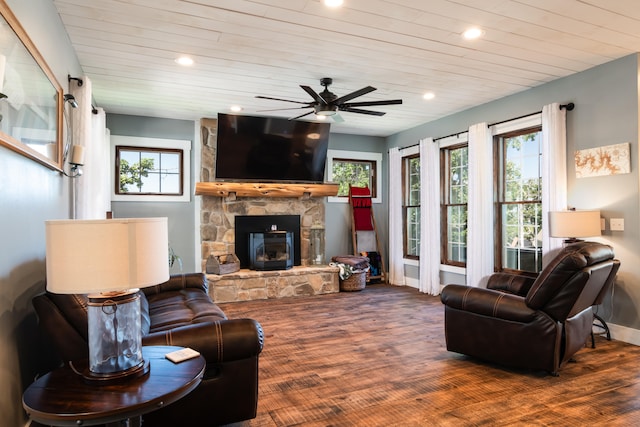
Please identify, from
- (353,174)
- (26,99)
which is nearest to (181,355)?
(26,99)

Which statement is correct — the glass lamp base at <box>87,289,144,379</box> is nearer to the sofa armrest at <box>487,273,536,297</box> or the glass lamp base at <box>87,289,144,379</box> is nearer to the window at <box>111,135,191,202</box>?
the sofa armrest at <box>487,273,536,297</box>

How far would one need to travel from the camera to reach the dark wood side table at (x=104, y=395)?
4.26 ft

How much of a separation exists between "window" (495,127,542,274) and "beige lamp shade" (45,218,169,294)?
467 centimetres

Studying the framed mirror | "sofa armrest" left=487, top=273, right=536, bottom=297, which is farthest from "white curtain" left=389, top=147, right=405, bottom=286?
the framed mirror

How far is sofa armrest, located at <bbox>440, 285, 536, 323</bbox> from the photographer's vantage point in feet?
9.54

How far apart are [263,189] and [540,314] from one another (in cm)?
424

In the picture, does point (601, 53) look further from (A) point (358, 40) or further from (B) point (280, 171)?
(B) point (280, 171)

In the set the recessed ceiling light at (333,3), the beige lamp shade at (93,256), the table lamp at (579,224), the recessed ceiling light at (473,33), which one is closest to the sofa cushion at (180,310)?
the beige lamp shade at (93,256)

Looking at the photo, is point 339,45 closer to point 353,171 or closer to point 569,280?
point 569,280

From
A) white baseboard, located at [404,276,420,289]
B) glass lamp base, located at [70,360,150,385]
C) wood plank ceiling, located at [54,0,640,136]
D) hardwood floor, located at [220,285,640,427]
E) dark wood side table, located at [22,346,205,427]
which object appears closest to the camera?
dark wood side table, located at [22,346,205,427]

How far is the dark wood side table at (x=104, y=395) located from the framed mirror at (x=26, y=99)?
0.99 m

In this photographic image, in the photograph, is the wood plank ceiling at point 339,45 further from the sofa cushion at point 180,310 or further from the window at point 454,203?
the sofa cushion at point 180,310

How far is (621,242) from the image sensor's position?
3.83 metres

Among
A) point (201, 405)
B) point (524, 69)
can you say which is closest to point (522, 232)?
point (524, 69)
